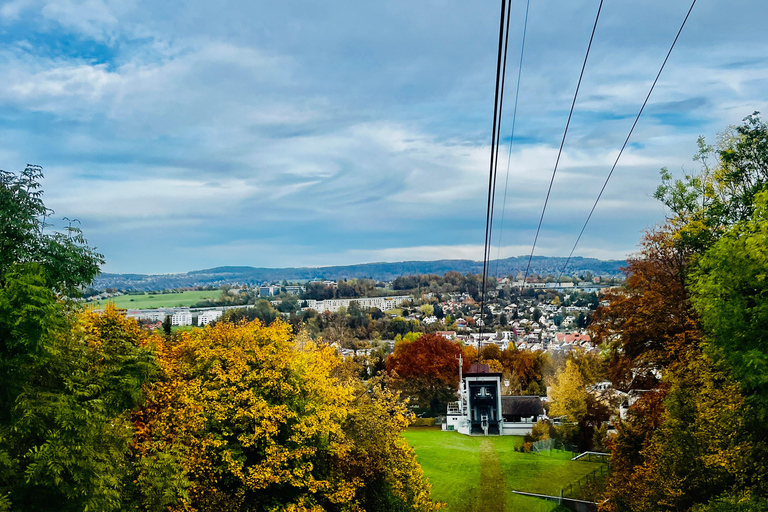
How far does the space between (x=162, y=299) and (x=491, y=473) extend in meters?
155

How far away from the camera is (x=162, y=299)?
16938 centimetres

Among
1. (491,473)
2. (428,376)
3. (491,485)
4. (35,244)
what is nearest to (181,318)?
(428,376)

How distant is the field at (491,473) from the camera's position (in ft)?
91.5

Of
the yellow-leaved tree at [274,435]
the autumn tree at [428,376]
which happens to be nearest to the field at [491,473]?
the yellow-leaved tree at [274,435]

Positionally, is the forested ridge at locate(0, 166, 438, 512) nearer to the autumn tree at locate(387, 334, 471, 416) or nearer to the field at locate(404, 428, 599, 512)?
the field at locate(404, 428, 599, 512)

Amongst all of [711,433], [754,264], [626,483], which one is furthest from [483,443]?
[754,264]

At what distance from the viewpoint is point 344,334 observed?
9400 centimetres

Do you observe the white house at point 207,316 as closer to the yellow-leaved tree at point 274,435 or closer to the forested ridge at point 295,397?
the forested ridge at point 295,397

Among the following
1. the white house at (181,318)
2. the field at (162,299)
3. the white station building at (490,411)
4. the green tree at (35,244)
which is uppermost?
the green tree at (35,244)

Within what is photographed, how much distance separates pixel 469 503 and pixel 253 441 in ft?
49.2

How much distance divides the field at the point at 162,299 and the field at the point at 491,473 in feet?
369

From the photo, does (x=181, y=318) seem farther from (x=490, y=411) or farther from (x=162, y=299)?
(x=490, y=411)

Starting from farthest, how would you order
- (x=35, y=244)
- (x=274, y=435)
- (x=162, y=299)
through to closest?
1. (x=162, y=299)
2. (x=274, y=435)
3. (x=35, y=244)

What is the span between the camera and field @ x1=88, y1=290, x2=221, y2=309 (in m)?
142
